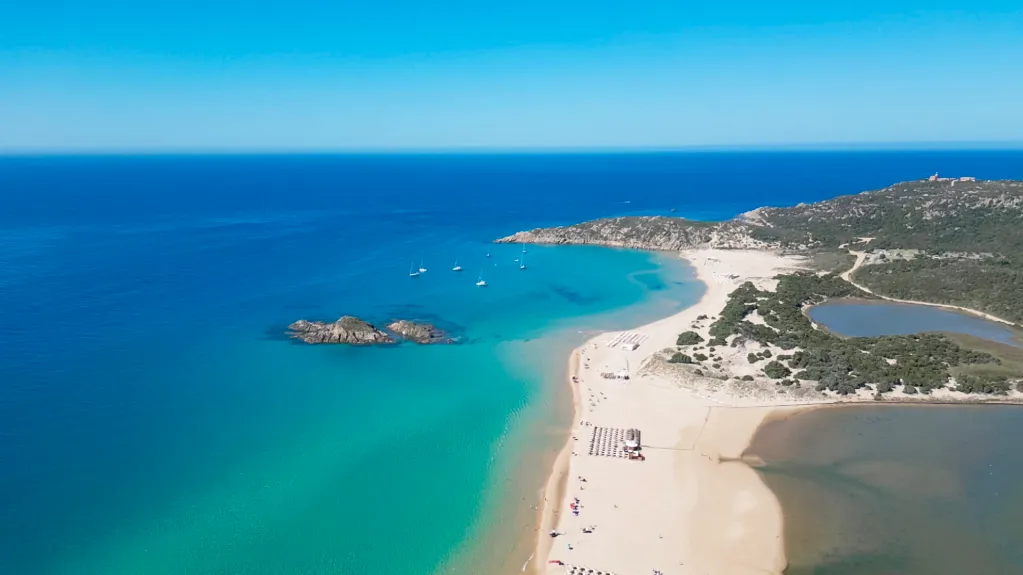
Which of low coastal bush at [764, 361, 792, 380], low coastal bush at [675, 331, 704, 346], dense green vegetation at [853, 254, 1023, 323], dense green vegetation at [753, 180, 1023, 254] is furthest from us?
dense green vegetation at [753, 180, 1023, 254]

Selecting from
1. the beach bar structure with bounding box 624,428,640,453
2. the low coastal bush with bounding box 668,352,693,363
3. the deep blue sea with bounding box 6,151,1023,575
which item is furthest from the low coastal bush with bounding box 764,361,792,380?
the deep blue sea with bounding box 6,151,1023,575

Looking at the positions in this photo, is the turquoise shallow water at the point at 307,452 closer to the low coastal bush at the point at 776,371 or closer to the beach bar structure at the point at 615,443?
the beach bar structure at the point at 615,443

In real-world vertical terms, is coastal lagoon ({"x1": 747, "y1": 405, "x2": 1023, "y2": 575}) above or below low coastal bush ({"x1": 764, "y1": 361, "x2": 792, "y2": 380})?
below

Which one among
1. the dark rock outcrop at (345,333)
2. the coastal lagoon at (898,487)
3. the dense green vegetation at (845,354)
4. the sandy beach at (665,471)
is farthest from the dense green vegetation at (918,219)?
the dark rock outcrop at (345,333)

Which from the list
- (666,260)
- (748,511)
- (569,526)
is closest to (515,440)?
(569,526)

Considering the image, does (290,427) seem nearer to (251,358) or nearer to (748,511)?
(251,358)

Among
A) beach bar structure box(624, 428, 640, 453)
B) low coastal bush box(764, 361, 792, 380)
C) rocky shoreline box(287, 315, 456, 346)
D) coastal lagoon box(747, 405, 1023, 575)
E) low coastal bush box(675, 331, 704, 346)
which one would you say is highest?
rocky shoreline box(287, 315, 456, 346)

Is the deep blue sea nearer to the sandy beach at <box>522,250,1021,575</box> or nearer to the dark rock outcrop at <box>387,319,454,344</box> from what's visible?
the dark rock outcrop at <box>387,319,454,344</box>
